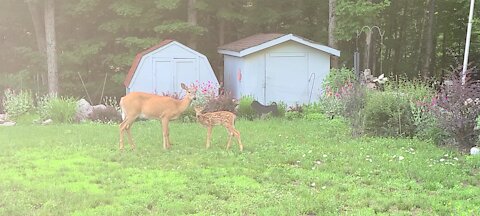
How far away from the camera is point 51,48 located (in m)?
17.8

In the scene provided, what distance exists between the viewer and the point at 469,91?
325 inches

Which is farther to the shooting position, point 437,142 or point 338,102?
point 338,102

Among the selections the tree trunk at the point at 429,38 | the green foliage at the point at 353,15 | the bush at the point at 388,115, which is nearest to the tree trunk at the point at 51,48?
the green foliage at the point at 353,15

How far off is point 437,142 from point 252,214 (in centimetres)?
477

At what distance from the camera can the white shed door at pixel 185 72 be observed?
14734 millimetres

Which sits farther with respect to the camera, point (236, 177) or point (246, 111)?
point (246, 111)

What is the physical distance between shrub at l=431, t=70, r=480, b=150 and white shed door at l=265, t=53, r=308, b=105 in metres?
6.92

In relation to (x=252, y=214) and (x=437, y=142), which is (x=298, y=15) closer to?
(x=437, y=142)

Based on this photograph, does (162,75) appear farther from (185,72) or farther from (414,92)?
(414,92)

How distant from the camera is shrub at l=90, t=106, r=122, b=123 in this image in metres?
12.1

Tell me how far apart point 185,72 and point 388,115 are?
23.0 ft

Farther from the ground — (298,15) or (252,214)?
(298,15)

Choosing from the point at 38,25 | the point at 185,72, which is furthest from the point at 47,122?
the point at 38,25

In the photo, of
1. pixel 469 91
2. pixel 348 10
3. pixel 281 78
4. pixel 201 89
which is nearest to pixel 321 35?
pixel 348 10
